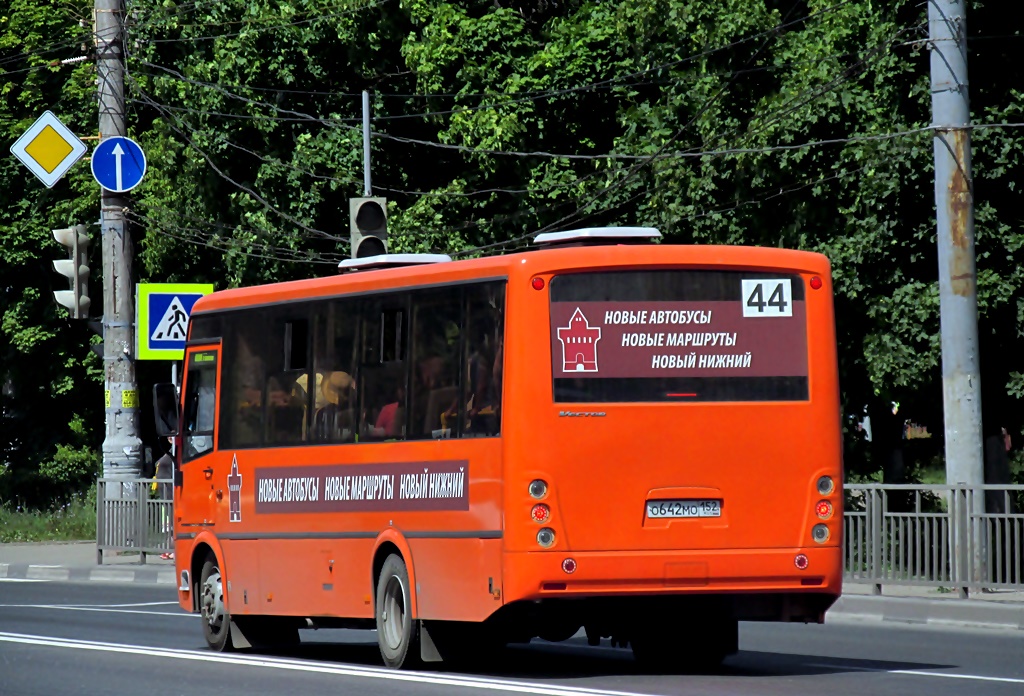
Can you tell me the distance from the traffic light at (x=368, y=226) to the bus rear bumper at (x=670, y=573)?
35.4 ft

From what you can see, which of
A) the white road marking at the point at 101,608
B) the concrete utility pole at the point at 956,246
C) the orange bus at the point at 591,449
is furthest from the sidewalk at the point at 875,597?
the orange bus at the point at 591,449

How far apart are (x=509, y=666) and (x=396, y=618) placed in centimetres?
82

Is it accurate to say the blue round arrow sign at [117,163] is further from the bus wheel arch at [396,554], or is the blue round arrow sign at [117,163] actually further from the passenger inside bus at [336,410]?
the bus wheel arch at [396,554]

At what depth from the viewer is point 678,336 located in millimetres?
12672

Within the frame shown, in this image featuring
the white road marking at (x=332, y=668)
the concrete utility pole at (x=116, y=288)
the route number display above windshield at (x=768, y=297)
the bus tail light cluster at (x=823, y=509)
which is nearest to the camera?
the white road marking at (x=332, y=668)

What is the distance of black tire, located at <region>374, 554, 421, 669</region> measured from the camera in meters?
13.3

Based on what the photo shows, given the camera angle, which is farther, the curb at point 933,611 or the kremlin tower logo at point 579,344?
the curb at point 933,611

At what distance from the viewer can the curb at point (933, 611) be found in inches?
698

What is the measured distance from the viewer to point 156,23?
1533 inches

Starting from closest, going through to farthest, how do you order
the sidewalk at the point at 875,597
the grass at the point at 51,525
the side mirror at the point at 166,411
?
the side mirror at the point at 166,411
the sidewalk at the point at 875,597
the grass at the point at 51,525

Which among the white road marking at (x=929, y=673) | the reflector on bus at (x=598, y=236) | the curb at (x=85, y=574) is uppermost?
the reflector on bus at (x=598, y=236)

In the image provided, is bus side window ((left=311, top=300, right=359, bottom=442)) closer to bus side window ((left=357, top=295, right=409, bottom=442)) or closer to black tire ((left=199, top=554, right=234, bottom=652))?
bus side window ((left=357, top=295, right=409, bottom=442))

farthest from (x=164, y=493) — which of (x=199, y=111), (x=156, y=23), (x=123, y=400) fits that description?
(x=156, y=23)

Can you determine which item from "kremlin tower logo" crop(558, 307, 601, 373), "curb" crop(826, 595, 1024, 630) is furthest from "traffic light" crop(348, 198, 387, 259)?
"kremlin tower logo" crop(558, 307, 601, 373)
